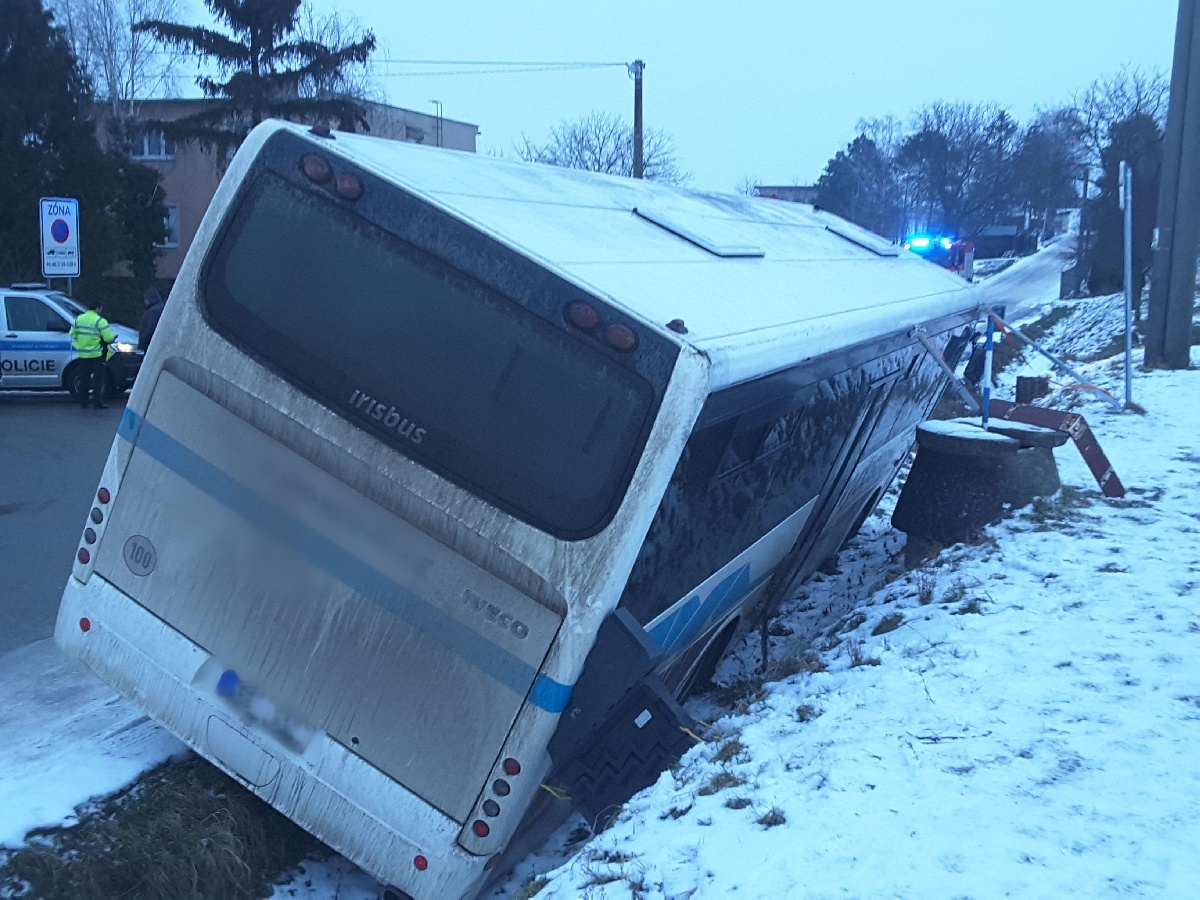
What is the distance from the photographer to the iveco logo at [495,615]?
391 cm

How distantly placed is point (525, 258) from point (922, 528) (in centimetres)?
532

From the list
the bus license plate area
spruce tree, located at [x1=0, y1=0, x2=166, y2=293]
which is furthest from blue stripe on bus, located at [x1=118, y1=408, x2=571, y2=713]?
spruce tree, located at [x1=0, y1=0, x2=166, y2=293]

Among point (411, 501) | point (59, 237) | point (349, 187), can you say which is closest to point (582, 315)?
point (411, 501)

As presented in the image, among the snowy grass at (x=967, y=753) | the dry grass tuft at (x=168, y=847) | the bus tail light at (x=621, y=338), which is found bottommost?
the dry grass tuft at (x=168, y=847)

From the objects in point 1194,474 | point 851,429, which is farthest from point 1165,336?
point 851,429

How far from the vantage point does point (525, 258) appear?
3.95 metres

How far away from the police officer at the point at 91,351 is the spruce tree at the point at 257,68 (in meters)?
13.8

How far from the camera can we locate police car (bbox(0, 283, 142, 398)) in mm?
17094

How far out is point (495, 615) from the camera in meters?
3.94

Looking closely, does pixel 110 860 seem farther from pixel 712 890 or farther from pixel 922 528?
pixel 922 528

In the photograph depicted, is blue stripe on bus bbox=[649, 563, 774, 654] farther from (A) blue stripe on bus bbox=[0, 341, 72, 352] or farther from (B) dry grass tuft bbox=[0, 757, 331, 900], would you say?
(A) blue stripe on bus bbox=[0, 341, 72, 352]

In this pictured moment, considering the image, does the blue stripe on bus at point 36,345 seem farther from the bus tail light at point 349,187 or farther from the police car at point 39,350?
the bus tail light at point 349,187

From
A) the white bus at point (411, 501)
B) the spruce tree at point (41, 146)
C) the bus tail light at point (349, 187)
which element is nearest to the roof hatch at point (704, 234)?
the white bus at point (411, 501)

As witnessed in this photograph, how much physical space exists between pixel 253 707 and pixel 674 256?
278 centimetres
